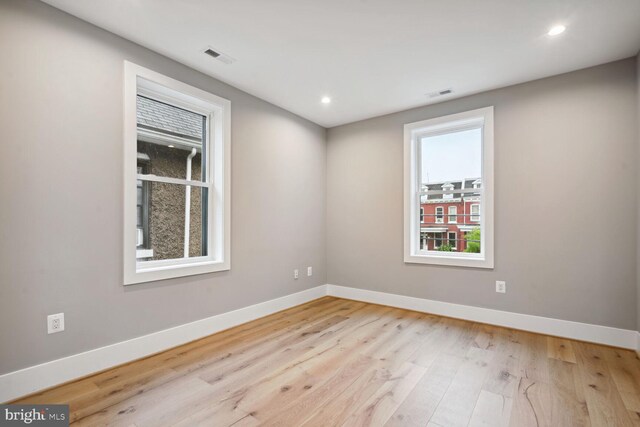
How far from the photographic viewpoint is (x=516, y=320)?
3100 mm

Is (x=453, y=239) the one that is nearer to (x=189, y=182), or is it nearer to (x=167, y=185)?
(x=189, y=182)

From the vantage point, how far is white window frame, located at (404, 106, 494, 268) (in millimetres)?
3285

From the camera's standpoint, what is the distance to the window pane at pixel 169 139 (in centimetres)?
268

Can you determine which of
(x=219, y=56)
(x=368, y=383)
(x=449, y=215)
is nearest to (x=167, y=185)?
(x=219, y=56)

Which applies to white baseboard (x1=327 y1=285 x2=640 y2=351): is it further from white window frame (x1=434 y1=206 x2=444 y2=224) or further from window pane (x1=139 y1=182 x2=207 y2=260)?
window pane (x1=139 y1=182 x2=207 y2=260)

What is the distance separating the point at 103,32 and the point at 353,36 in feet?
6.22

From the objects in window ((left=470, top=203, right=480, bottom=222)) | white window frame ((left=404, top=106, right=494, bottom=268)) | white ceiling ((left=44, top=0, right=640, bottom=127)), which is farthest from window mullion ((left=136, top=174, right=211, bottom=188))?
window ((left=470, top=203, right=480, bottom=222))

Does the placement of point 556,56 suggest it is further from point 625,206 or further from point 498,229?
point 498,229

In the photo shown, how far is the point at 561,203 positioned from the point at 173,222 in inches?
146

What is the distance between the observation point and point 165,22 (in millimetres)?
2221

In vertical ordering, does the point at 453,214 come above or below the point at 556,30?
below

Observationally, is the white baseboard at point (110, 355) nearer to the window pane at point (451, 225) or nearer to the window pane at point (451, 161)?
the window pane at point (451, 225)

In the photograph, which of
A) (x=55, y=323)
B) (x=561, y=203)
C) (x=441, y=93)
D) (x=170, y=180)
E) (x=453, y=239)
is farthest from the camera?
(x=453, y=239)

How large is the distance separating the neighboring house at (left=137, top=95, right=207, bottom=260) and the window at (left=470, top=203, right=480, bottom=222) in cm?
300
